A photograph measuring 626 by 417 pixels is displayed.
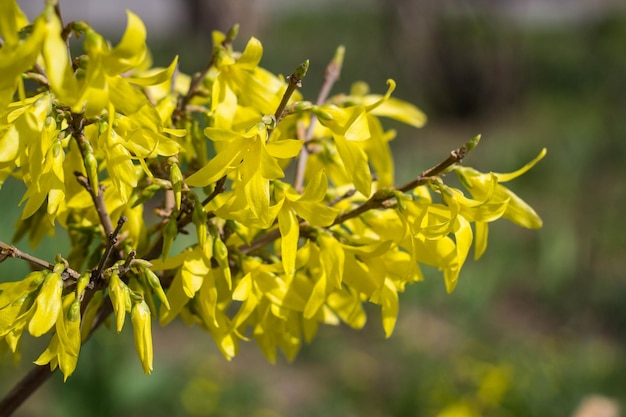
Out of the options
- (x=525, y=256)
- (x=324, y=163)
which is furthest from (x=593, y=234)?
(x=324, y=163)

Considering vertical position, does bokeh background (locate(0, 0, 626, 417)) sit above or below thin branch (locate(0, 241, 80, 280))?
below

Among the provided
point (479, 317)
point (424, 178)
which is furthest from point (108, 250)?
point (479, 317)

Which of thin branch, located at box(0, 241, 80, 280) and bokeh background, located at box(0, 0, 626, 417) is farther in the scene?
bokeh background, located at box(0, 0, 626, 417)

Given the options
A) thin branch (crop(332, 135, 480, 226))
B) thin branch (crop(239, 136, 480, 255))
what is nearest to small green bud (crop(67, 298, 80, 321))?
thin branch (crop(239, 136, 480, 255))

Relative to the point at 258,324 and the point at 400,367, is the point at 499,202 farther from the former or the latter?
the point at 400,367

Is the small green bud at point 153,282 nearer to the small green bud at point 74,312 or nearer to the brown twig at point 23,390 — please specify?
the small green bud at point 74,312

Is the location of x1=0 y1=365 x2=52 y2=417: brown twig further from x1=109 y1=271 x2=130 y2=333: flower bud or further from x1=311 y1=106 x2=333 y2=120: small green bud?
x1=311 y1=106 x2=333 y2=120: small green bud
